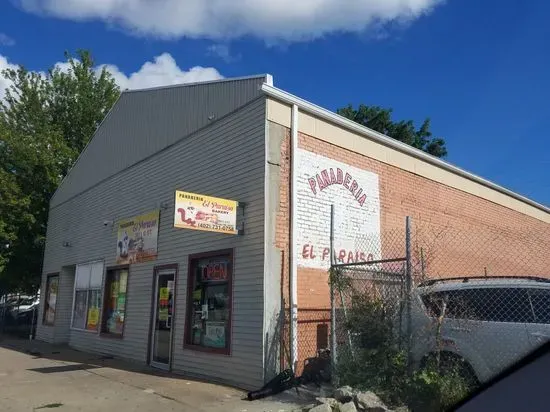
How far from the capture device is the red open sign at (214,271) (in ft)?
36.3

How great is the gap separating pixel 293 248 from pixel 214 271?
2009 mm

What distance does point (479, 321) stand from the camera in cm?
707

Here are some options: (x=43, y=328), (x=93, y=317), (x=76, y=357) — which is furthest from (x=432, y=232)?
(x=43, y=328)

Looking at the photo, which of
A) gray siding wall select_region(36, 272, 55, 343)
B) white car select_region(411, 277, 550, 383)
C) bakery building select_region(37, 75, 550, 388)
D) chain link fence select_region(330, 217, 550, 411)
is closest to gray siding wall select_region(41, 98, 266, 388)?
bakery building select_region(37, 75, 550, 388)

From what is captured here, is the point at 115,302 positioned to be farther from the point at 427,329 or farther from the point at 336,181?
the point at 427,329

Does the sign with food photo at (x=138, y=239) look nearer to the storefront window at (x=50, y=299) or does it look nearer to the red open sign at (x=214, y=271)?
the red open sign at (x=214, y=271)

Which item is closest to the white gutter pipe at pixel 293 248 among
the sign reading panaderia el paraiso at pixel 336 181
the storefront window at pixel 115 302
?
the sign reading panaderia el paraiso at pixel 336 181

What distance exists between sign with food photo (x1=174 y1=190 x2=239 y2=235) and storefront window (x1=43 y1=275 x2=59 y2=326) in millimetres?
12406

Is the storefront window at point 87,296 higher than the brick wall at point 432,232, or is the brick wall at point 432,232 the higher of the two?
the brick wall at point 432,232

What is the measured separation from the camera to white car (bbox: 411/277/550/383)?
6590 millimetres

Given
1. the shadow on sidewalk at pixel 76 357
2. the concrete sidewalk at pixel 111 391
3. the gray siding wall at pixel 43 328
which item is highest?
the gray siding wall at pixel 43 328

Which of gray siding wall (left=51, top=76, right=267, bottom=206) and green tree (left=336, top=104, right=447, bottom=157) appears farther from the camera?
green tree (left=336, top=104, right=447, bottom=157)

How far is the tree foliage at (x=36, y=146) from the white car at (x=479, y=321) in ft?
60.5

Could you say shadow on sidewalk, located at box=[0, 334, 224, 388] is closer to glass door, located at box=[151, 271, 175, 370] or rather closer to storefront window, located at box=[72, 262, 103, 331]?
glass door, located at box=[151, 271, 175, 370]
